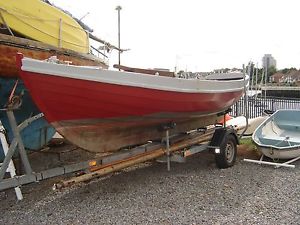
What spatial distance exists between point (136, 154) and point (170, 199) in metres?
0.88

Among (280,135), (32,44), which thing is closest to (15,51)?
(32,44)

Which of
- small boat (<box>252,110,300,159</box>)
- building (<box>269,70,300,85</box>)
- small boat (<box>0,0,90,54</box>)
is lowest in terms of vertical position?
small boat (<box>252,110,300,159</box>)

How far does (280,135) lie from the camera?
678 centimetres

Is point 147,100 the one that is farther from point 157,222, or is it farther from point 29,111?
point 29,111

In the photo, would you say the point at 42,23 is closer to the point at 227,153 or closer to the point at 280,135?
the point at 227,153

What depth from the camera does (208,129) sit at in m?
6.24

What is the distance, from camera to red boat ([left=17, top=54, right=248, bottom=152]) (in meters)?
3.57

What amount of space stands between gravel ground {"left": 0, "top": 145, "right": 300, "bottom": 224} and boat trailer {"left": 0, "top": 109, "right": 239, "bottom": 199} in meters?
Answer: 0.33

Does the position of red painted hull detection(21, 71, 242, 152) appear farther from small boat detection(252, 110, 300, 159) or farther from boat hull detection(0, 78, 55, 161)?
small boat detection(252, 110, 300, 159)

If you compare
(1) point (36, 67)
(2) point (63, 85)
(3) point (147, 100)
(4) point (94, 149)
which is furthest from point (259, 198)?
(1) point (36, 67)

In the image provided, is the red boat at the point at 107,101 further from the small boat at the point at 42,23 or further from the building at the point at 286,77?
the building at the point at 286,77

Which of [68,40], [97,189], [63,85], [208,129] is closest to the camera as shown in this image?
[63,85]

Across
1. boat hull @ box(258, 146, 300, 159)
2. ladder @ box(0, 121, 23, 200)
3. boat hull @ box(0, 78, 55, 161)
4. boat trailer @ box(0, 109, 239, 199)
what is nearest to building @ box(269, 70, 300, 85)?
boat hull @ box(258, 146, 300, 159)

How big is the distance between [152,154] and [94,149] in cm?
91
